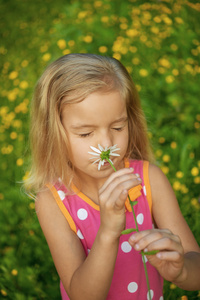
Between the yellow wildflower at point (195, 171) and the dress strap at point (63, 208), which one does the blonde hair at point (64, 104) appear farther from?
the yellow wildflower at point (195, 171)

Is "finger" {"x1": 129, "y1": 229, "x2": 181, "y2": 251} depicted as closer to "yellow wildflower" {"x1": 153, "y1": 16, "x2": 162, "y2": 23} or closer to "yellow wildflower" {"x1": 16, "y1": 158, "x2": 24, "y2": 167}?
"yellow wildflower" {"x1": 16, "y1": 158, "x2": 24, "y2": 167}

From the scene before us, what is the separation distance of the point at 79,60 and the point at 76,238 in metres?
0.51

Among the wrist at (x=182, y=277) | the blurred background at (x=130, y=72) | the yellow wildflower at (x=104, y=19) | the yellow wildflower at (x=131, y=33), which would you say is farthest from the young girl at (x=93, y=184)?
the yellow wildflower at (x=104, y=19)

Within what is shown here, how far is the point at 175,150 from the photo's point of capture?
2084 mm

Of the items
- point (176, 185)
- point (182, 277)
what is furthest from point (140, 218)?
point (176, 185)

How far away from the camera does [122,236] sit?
125 centimetres

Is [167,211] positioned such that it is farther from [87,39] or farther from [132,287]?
[87,39]

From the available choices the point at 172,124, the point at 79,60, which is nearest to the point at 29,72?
the point at 172,124

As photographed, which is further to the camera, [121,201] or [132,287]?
[132,287]

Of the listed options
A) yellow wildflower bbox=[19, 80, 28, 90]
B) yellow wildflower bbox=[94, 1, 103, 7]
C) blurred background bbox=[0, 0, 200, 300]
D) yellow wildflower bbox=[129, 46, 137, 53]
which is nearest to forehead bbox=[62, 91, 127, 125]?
blurred background bbox=[0, 0, 200, 300]

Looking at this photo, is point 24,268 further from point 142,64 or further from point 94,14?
point 94,14

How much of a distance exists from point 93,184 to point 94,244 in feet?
1.21

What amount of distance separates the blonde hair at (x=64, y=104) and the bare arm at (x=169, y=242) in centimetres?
18

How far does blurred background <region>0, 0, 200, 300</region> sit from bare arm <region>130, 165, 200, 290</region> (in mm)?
522
